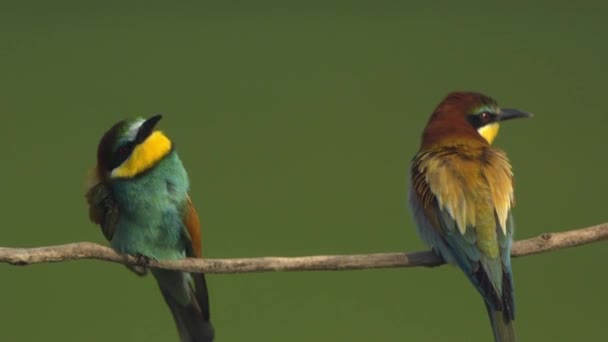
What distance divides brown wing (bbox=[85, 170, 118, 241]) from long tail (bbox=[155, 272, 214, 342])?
0.87 ft

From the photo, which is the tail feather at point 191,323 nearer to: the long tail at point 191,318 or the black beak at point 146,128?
the long tail at point 191,318

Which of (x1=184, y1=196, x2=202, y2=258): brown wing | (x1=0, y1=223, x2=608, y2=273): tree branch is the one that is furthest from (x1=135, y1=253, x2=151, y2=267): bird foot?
(x1=0, y1=223, x2=608, y2=273): tree branch

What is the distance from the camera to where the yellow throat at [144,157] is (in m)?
2.44

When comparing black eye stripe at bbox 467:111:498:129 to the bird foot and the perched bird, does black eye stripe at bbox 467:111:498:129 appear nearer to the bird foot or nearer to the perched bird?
the perched bird

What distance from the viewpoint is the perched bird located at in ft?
6.85

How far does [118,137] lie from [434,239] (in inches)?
31.0

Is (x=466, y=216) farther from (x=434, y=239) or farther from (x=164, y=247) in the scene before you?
(x=164, y=247)

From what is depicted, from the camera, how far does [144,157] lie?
245 cm

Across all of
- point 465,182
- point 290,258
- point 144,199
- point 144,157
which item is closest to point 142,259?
point 144,199

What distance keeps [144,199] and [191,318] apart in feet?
1.22

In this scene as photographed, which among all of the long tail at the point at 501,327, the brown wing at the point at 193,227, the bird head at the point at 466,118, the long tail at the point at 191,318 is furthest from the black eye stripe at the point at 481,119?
the long tail at the point at 191,318

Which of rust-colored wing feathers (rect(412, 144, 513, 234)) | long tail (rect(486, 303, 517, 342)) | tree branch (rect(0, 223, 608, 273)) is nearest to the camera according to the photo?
tree branch (rect(0, 223, 608, 273))

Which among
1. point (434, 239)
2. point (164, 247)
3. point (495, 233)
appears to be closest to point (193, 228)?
point (164, 247)

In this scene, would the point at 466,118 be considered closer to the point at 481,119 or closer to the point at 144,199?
the point at 481,119
